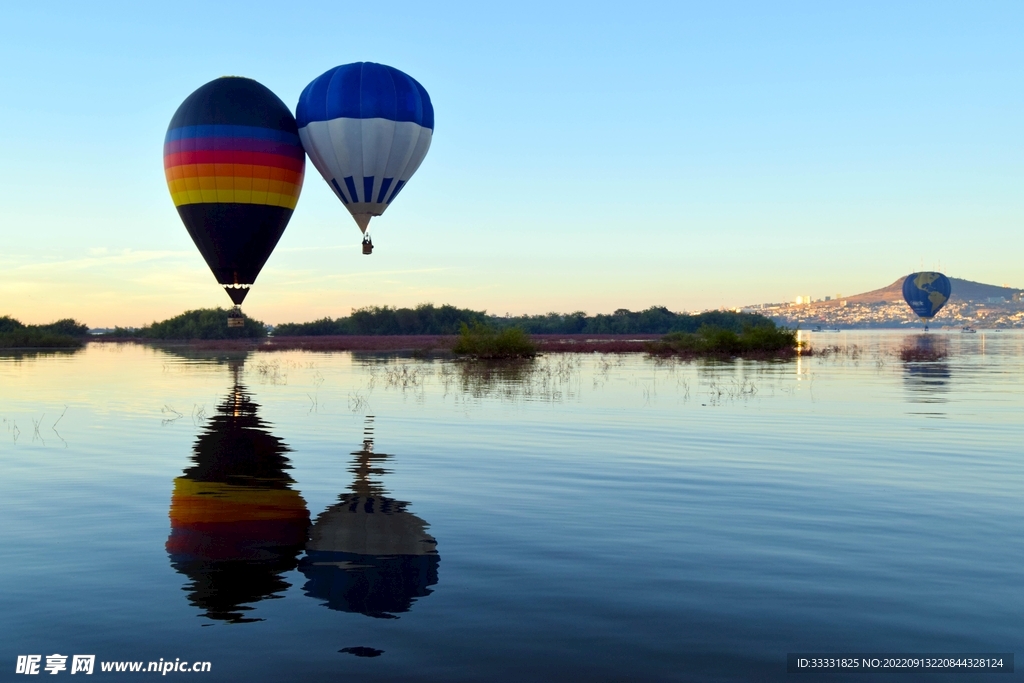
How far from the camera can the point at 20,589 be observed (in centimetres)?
776

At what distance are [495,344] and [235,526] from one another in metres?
43.8

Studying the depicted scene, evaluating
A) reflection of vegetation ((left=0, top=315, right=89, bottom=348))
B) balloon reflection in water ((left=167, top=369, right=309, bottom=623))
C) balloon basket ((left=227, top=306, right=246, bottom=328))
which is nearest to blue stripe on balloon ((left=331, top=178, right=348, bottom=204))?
balloon basket ((left=227, top=306, right=246, bottom=328))

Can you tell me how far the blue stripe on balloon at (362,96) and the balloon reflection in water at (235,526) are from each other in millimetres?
18087

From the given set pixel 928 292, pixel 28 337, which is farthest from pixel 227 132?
pixel 928 292

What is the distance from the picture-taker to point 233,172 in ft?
103

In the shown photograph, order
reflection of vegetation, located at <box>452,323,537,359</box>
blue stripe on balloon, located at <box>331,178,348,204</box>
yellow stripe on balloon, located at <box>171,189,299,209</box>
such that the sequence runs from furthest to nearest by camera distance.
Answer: reflection of vegetation, located at <box>452,323,537,359</box>
blue stripe on balloon, located at <box>331,178,348,204</box>
yellow stripe on balloon, located at <box>171,189,299,209</box>

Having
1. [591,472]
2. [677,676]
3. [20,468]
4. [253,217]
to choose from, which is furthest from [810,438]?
[253,217]

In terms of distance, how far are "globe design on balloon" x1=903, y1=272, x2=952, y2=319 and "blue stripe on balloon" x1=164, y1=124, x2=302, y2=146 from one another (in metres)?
146

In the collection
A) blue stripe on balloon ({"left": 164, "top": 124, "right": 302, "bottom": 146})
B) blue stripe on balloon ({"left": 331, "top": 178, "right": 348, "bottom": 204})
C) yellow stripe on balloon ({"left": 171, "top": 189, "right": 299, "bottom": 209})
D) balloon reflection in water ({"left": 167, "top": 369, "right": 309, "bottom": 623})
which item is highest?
blue stripe on balloon ({"left": 164, "top": 124, "right": 302, "bottom": 146})

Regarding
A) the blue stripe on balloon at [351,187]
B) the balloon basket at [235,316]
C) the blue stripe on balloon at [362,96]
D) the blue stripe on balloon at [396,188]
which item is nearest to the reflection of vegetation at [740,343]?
the blue stripe on balloon at [396,188]

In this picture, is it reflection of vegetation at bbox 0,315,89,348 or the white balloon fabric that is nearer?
the white balloon fabric

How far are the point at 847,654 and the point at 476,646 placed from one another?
2.69 meters

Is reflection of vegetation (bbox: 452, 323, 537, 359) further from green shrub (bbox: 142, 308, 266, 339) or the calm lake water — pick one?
green shrub (bbox: 142, 308, 266, 339)

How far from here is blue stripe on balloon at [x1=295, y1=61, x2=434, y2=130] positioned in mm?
32375
